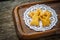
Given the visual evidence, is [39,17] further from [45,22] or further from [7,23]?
[7,23]

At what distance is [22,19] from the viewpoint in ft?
3.09

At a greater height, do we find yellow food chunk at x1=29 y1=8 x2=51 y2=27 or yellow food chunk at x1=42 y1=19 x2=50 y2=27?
yellow food chunk at x1=29 y1=8 x2=51 y2=27

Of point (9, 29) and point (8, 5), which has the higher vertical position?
point (8, 5)

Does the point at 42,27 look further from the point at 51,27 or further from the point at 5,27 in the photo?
the point at 5,27

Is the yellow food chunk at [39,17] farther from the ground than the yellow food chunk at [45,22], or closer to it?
farther from the ground

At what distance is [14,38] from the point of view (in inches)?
36.1

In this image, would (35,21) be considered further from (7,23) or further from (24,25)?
(7,23)

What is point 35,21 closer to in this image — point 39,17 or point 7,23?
point 39,17

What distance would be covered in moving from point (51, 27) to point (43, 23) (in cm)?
5

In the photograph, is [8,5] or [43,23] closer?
[43,23]

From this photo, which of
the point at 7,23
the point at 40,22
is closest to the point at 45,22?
the point at 40,22

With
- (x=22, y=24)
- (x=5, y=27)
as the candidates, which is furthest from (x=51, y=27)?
(x=5, y=27)

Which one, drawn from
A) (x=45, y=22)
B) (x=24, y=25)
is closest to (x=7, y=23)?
(x=24, y=25)

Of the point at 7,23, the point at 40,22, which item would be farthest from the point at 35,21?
the point at 7,23
